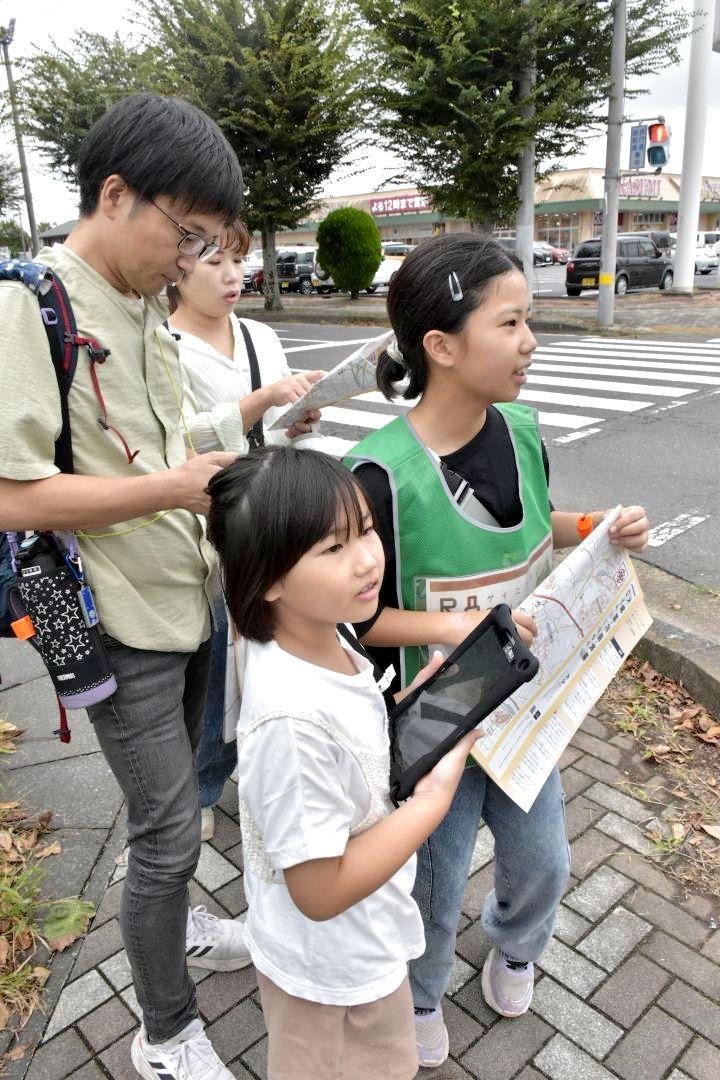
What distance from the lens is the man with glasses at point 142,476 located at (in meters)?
1.37

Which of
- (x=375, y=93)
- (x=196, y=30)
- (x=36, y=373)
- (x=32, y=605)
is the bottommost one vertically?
(x=32, y=605)

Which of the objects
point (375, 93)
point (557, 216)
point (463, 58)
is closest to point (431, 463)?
point (463, 58)

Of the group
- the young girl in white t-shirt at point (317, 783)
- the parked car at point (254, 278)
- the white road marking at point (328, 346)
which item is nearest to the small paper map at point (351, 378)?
the young girl in white t-shirt at point (317, 783)

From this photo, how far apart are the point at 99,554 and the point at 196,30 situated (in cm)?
1952

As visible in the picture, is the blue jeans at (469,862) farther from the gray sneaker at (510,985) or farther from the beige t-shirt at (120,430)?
the beige t-shirt at (120,430)

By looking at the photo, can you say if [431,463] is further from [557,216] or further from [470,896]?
[557,216]

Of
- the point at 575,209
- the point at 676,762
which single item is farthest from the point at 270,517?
the point at 575,209

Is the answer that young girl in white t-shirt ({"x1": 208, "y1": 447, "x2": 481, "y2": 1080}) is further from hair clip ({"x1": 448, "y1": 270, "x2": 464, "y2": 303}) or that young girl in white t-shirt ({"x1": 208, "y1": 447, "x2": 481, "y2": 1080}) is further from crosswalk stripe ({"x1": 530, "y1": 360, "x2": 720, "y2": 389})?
crosswalk stripe ({"x1": 530, "y1": 360, "x2": 720, "y2": 389})

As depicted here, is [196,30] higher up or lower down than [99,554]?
higher up

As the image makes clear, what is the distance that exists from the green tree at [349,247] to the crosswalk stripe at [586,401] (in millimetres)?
13064

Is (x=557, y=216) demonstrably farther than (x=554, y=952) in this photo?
Yes

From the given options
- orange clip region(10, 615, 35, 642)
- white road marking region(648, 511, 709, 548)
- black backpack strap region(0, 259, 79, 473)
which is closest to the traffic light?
white road marking region(648, 511, 709, 548)

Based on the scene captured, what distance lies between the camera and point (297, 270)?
2823cm

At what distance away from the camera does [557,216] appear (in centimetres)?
5203
